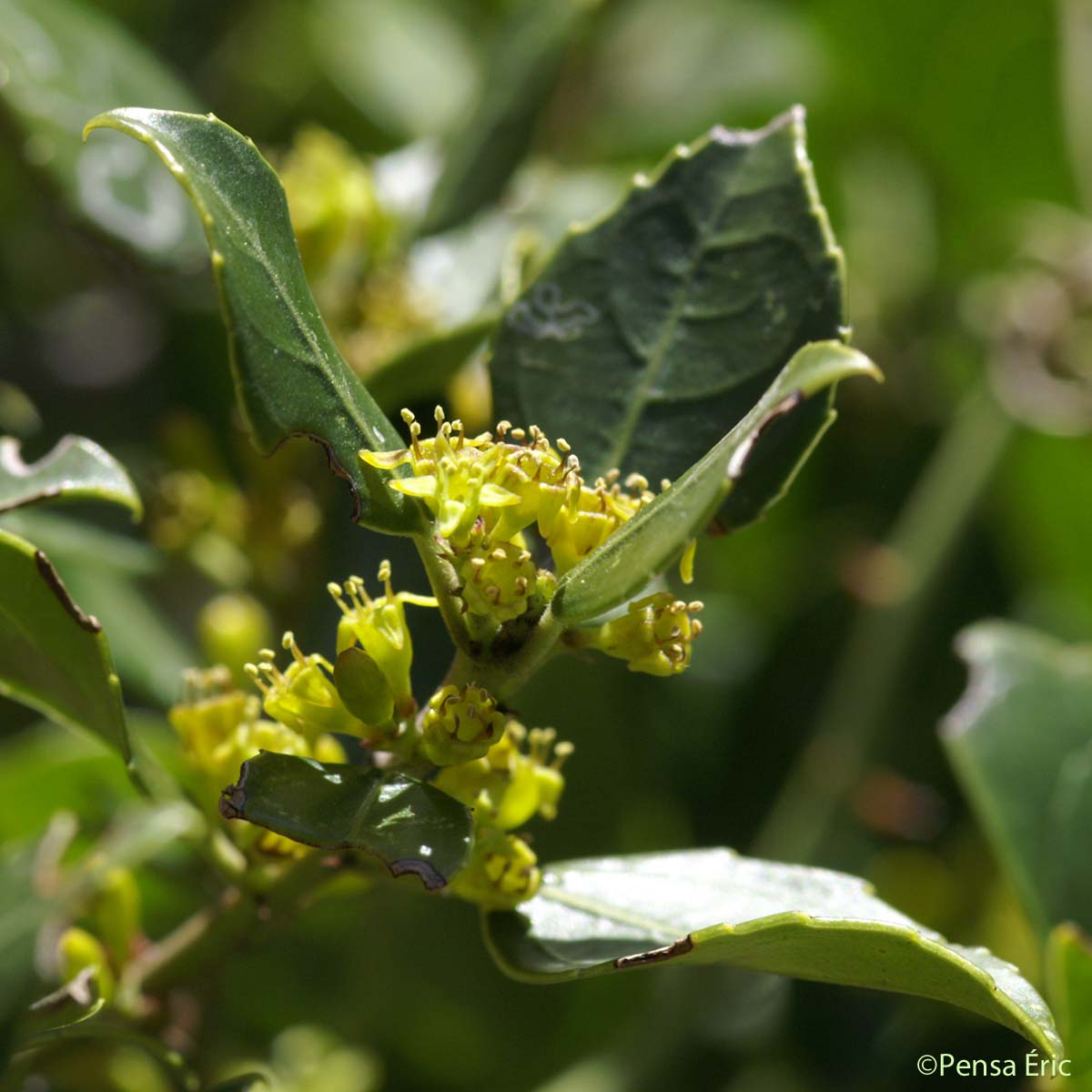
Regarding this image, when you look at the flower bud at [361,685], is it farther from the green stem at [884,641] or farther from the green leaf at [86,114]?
the green stem at [884,641]

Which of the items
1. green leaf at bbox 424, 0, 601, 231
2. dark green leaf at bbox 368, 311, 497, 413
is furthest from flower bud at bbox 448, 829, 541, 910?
green leaf at bbox 424, 0, 601, 231

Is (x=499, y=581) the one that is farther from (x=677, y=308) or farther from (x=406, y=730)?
(x=677, y=308)

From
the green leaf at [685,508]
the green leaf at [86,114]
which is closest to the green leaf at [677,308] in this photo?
the green leaf at [685,508]

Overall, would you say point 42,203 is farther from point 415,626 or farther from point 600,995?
point 600,995

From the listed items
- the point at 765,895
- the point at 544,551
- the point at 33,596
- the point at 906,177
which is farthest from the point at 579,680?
the point at 906,177

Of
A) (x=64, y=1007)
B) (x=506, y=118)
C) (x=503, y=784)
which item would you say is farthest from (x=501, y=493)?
(x=506, y=118)
